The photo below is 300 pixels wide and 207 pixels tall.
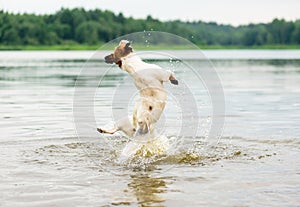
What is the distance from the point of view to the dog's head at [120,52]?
35.0 ft

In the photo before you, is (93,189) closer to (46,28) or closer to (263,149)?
(263,149)

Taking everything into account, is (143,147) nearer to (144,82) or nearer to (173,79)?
(144,82)

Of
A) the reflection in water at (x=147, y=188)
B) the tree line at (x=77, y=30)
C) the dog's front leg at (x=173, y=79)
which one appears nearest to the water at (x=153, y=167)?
the reflection in water at (x=147, y=188)

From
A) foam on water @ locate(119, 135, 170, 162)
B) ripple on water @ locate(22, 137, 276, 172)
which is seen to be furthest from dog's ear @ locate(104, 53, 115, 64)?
ripple on water @ locate(22, 137, 276, 172)

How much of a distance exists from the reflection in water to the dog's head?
196 centimetres

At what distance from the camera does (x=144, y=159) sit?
1143cm

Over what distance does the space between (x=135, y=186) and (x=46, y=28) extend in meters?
144

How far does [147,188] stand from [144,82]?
1952mm

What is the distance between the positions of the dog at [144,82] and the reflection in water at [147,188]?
95cm

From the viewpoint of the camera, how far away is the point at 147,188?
31.7 feet

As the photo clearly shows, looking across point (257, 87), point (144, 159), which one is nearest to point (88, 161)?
point (144, 159)

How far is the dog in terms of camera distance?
419 inches

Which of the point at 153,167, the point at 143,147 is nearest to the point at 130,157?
the point at 143,147

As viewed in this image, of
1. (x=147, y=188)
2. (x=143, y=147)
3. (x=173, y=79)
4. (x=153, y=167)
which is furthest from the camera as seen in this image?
(x=143, y=147)
